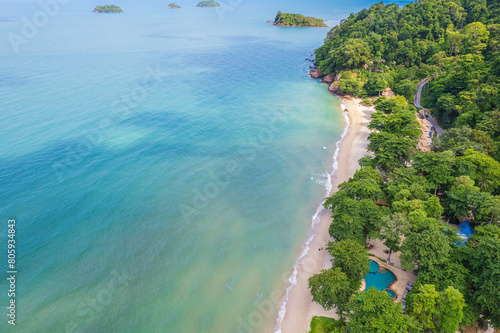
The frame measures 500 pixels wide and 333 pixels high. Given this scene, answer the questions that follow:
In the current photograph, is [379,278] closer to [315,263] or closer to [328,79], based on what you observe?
[315,263]

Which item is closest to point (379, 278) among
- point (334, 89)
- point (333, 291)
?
point (333, 291)

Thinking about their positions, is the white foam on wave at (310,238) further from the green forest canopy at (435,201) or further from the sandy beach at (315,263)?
the green forest canopy at (435,201)

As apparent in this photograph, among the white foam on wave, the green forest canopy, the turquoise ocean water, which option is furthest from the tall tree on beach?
the turquoise ocean water

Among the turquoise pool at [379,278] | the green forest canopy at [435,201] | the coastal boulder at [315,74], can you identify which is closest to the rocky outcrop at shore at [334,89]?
the green forest canopy at [435,201]

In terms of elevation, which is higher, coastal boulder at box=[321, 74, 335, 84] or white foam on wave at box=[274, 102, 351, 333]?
coastal boulder at box=[321, 74, 335, 84]

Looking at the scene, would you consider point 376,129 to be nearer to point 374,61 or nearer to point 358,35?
point 374,61

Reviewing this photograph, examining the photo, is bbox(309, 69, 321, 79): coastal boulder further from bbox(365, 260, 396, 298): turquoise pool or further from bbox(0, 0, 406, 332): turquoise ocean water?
bbox(365, 260, 396, 298): turquoise pool

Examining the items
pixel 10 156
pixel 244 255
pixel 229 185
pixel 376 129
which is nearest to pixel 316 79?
pixel 376 129
